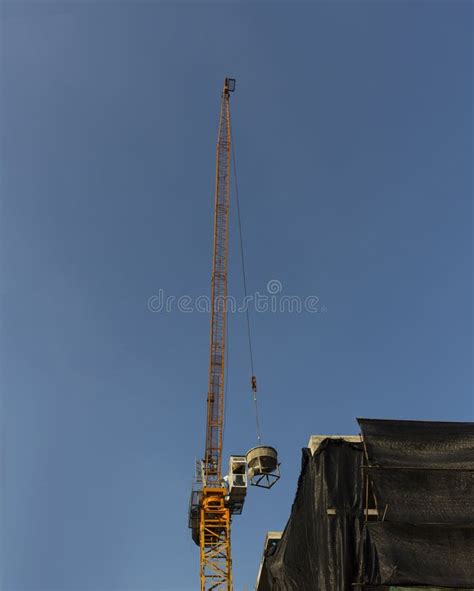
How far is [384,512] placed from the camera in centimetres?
2622

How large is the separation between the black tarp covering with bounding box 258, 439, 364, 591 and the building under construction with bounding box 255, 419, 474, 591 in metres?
0.04

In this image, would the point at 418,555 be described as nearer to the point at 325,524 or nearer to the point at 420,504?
the point at 420,504

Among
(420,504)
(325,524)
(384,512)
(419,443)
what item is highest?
(419,443)

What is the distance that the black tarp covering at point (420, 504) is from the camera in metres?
24.9

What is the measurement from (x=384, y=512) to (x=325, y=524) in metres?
2.45

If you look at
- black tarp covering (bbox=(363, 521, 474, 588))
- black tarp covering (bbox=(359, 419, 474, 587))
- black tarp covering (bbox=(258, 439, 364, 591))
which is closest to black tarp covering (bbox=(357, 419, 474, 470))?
black tarp covering (bbox=(359, 419, 474, 587))

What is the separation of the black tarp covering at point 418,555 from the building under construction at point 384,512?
0.04 meters

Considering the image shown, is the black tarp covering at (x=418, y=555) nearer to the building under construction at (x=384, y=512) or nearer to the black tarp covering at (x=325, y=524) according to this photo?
the building under construction at (x=384, y=512)

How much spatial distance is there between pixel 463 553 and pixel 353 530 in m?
4.22

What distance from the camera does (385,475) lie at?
27.3 metres

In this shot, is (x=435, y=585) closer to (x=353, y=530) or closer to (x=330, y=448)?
(x=353, y=530)

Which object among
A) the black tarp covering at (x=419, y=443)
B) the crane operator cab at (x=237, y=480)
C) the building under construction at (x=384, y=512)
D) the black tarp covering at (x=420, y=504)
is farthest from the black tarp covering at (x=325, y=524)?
the crane operator cab at (x=237, y=480)

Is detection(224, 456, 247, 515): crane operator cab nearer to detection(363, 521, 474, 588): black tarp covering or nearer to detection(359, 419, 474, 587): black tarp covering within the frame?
detection(359, 419, 474, 587): black tarp covering

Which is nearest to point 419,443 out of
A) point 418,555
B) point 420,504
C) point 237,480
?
point 420,504
